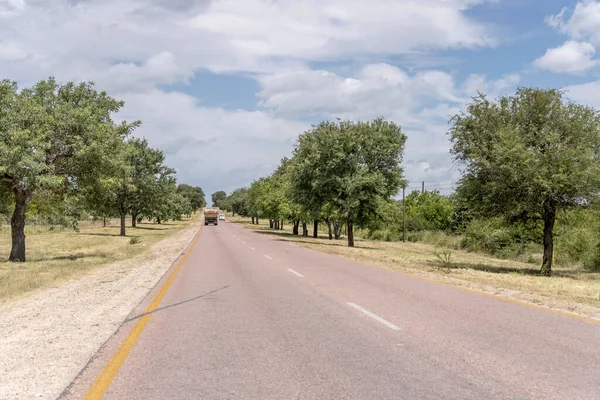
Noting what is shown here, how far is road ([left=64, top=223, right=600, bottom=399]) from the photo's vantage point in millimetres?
5211

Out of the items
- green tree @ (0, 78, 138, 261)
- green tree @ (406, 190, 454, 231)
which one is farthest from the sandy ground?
green tree @ (406, 190, 454, 231)

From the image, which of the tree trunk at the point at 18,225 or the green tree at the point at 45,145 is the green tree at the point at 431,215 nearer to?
the green tree at the point at 45,145

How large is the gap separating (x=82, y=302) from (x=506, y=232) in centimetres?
3783

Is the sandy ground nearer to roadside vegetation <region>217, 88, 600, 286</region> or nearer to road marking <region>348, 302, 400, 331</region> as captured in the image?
road marking <region>348, 302, 400, 331</region>

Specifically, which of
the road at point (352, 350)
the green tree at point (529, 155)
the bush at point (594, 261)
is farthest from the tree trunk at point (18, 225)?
the bush at point (594, 261)

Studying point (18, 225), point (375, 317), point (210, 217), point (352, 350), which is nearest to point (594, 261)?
point (375, 317)

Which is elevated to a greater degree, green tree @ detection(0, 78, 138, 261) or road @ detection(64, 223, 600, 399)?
green tree @ detection(0, 78, 138, 261)

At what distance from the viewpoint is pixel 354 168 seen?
1598 inches

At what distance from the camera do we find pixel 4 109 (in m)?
20.1

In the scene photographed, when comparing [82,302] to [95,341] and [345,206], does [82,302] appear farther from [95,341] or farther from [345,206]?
[345,206]

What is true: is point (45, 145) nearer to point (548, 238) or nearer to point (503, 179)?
point (503, 179)

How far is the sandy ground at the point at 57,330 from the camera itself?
5566mm

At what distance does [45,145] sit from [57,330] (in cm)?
1348

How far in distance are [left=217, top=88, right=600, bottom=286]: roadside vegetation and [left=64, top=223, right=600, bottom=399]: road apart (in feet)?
18.0
